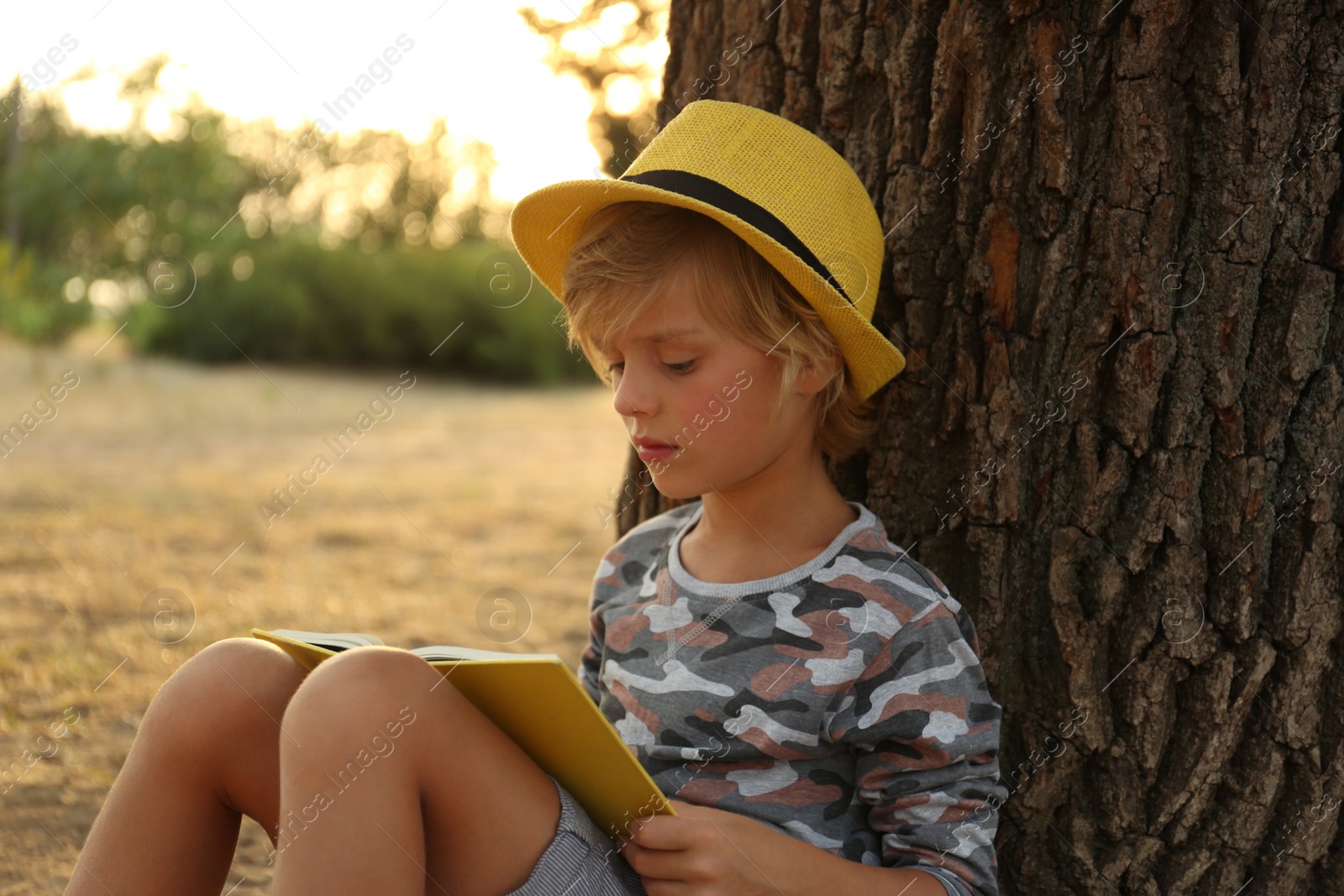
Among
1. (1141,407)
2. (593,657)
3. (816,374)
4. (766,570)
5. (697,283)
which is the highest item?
(697,283)

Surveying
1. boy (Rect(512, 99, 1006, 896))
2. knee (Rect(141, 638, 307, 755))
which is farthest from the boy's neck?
knee (Rect(141, 638, 307, 755))

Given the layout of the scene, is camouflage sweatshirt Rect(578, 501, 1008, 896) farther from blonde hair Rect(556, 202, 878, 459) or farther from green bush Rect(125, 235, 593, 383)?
green bush Rect(125, 235, 593, 383)

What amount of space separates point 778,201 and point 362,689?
37.8 inches

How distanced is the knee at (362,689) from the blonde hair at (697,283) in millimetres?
626

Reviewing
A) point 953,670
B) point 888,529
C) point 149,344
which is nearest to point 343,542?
point 888,529

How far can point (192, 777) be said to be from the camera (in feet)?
5.10

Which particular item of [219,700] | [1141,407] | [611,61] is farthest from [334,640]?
[611,61]

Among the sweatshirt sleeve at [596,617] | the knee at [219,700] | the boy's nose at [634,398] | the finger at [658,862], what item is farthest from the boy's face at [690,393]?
the knee at [219,700]

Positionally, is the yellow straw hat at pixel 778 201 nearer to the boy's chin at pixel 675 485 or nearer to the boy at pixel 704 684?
the boy at pixel 704 684

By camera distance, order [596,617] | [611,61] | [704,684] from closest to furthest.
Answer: [704,684]
[596,617]
[611,61]

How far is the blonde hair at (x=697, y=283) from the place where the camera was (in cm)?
168

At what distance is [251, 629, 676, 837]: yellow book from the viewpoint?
1311mm

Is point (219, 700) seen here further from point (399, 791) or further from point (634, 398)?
point (634, 398)

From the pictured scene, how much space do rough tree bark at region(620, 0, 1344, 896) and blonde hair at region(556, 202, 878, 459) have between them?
1.09 ft
